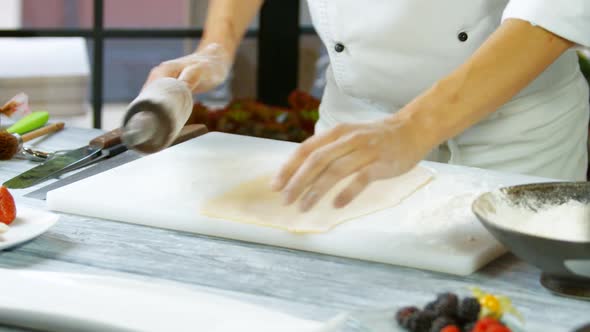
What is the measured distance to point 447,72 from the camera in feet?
5.55

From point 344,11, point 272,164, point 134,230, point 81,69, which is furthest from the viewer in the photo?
point 81,69

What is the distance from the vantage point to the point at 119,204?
1299 millimetres

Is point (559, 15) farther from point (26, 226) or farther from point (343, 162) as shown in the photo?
point (26, 226)

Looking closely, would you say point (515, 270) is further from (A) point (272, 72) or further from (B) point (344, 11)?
(A) point (272, 72)

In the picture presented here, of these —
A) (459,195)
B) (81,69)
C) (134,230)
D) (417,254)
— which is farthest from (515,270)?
(81,69)

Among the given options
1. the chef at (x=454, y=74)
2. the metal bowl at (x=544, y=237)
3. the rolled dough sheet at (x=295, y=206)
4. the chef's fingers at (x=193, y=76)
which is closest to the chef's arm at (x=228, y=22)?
the chef at (x=454, y=74)

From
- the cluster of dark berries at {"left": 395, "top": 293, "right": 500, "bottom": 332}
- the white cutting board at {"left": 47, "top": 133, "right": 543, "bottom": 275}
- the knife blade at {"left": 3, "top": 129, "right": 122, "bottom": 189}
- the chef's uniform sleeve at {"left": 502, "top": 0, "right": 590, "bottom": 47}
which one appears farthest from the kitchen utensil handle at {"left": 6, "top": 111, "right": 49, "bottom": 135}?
the cluster of dark berries at {"left": 395, "top": 293, "right": 500, "bottom": 332}

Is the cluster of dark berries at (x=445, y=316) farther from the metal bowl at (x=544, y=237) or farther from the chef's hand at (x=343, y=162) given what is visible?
the chef's hand at (x=343, y=162)

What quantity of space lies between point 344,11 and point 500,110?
1.05 ft

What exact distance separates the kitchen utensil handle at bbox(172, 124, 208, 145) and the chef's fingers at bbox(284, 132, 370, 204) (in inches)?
23.8

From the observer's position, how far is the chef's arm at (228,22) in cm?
180

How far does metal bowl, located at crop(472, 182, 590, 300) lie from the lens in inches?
39.0

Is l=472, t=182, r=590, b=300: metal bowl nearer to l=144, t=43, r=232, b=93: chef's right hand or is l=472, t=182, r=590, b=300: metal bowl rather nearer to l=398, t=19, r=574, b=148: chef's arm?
l=398, t=19, r=574, b=148: chef's arm

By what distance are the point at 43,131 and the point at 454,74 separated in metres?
0.79
